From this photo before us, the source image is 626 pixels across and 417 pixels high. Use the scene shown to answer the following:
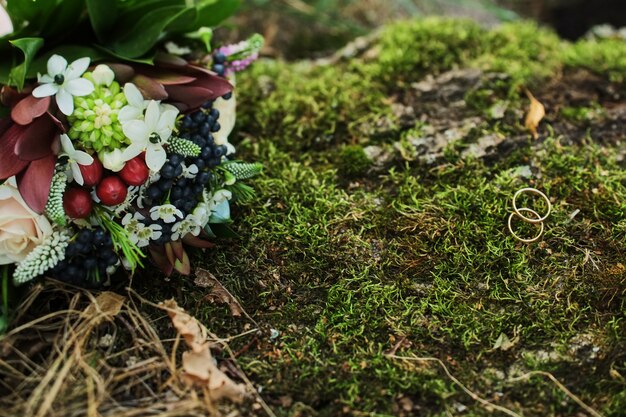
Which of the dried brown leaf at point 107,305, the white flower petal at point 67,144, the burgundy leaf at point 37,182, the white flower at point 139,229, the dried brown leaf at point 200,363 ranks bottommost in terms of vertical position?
the dried brown leaf at point 107,305

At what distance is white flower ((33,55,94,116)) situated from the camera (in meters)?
1.47

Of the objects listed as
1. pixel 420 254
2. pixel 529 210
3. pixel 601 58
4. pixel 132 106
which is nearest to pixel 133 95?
pixel 132 106

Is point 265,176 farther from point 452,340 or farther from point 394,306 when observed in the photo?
point 452,340

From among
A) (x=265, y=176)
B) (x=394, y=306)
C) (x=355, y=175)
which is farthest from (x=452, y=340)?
(x=265, y=176)

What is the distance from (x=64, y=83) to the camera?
1.49 meters

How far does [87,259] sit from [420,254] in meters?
0.84

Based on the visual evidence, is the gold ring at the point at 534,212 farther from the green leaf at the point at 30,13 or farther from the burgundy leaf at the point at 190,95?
the green leaf at the point at 30,13

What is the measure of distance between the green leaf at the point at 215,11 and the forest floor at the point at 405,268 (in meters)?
0.36

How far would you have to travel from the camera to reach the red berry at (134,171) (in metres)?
1.49

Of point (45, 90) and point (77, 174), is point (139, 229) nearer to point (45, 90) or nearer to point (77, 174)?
point (77, 174)

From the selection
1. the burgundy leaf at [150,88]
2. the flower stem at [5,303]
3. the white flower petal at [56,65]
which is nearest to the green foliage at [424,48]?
the burgundy leaf at [150,88]

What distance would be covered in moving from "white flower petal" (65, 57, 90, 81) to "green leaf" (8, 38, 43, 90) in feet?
0.32

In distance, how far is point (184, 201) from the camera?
157cm

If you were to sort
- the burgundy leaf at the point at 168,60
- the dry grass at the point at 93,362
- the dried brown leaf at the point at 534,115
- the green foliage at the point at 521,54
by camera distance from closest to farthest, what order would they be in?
the dry grass at the point at 93,362 → the burgundy leaf at the point at 168,60 → the dried brown leaf at the point at 534,115 → the green foliage at the point at 521,54
